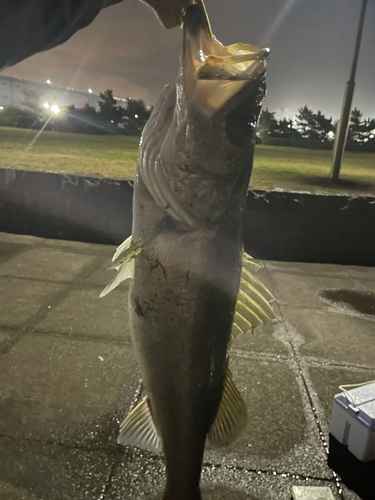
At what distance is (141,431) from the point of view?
73.5 inches

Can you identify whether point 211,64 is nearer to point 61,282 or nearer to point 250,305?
point 250,305

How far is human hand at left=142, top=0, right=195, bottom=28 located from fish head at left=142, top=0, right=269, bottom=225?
204mm

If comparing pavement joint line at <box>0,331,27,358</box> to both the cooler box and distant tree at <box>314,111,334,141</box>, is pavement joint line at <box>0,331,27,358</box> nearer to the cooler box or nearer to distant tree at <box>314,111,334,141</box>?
the cooler box

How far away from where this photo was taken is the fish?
139 cm

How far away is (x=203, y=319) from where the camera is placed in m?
1.59

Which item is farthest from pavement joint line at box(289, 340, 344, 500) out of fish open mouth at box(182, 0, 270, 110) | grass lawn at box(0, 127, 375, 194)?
grass lawn at box(0, 127, 375, 194)

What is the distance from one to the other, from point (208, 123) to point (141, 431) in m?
1.51

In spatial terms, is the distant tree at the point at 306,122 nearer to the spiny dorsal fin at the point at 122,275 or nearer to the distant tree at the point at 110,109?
the distant tree at the point at 110,109

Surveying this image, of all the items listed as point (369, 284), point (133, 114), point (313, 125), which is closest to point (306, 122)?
point (313, 125)

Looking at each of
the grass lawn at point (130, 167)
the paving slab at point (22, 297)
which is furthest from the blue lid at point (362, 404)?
the grass lawn at point (130, 167)

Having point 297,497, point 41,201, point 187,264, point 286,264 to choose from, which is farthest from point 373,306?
point 41,201

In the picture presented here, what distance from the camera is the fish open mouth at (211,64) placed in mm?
1278

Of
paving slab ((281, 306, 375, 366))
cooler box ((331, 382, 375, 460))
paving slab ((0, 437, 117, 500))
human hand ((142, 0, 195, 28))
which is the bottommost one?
paving slab ((0, 437, 117, 500))

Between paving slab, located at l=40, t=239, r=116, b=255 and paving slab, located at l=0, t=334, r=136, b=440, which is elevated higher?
paving slab, located at l=40, t=239, r=116, b=255
